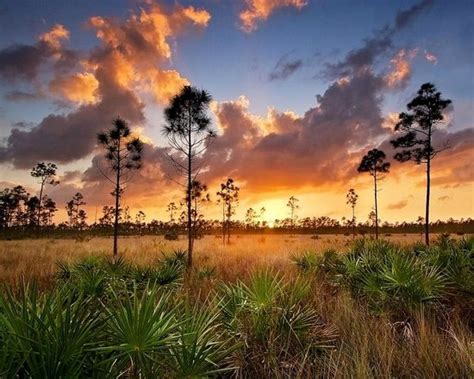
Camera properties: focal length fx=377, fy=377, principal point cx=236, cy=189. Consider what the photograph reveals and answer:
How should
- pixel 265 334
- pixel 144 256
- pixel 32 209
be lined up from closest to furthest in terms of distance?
pixel 265 334 → pixel 144 256 → pixel 32 209

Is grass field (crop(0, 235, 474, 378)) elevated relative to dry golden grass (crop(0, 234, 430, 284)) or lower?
elevated

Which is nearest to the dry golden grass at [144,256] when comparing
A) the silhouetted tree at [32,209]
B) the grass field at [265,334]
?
the grass field at [265,334]

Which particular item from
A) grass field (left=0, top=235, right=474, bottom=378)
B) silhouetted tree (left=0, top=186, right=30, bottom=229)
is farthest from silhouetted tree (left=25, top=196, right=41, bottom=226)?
grass field (left=0, top=235, right=474, bottom=378)

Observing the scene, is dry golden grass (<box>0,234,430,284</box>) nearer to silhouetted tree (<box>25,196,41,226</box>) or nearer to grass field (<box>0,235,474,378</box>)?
grass field (<box>0,235,474,378</box>)

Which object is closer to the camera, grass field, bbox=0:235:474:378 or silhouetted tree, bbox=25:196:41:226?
grass field, bbox=0:235:474:378

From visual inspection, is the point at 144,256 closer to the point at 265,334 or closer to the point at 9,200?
the point at 265,334

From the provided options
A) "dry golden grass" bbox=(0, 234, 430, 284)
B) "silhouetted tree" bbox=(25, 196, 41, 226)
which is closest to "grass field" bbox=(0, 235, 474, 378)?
"dry golden grass" bbox=(0, 234, 430, 284)

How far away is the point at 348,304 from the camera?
6.91 m

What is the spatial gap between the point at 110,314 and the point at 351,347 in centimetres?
372

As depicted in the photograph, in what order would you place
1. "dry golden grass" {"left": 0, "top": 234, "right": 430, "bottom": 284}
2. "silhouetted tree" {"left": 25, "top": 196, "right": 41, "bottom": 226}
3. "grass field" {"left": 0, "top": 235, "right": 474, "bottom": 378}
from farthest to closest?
"silhouetted tree" {"left": 25, "top": 196, "right": 41, "bottom": 226} → "dry golden grass" {"left": 0, "top": 234, "right": 430, "bottom": 284} → "grass field" {"left": 0, "top": 235, "right": 474, "bottom": 378}

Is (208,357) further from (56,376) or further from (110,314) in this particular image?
(56,376)

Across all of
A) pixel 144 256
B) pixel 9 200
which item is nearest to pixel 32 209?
pixel 9 200

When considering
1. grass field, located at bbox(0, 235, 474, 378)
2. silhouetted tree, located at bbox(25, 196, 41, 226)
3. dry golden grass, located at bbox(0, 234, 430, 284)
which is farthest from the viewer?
silhouetted tree, located at bbox(25, 196, 41, 226)

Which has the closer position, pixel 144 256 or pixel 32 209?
pixel 144 256
